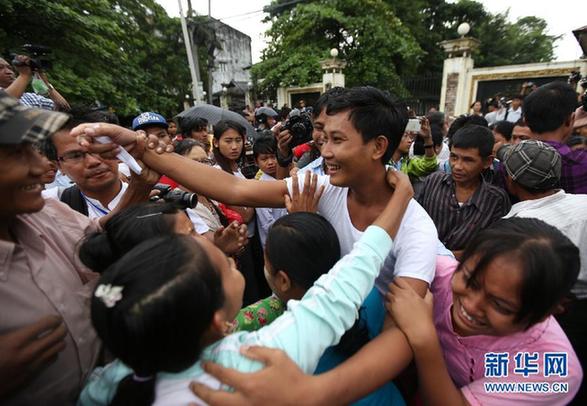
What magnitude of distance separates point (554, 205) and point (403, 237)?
3.64 ft

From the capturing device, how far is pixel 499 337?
1.22 m

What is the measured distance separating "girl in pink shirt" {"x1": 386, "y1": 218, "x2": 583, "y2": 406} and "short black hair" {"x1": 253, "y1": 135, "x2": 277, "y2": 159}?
267 centimetres

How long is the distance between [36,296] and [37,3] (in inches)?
322

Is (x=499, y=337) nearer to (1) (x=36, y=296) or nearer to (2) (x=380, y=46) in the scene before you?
(1) (x=36, y=296)

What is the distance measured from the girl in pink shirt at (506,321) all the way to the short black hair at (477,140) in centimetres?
144

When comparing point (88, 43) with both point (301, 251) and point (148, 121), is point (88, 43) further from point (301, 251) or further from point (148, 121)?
point (301, 251)

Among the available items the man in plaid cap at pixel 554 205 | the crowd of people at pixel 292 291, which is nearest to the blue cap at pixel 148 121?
the crowd of people at pixel 292 291

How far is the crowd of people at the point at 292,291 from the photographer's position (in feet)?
2.91

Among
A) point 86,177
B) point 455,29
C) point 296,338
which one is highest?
point 455,29

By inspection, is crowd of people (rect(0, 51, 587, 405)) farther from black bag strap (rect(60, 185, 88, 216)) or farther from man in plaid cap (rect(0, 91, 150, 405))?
black bag strap (rect(60, 185, 88, 216))

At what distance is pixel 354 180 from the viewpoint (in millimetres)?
1682

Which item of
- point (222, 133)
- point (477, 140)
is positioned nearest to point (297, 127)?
point (222, 133)

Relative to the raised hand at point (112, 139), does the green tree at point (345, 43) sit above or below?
above

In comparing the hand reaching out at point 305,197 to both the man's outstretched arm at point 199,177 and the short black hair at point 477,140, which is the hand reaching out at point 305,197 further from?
the short black hair at point 477,140
